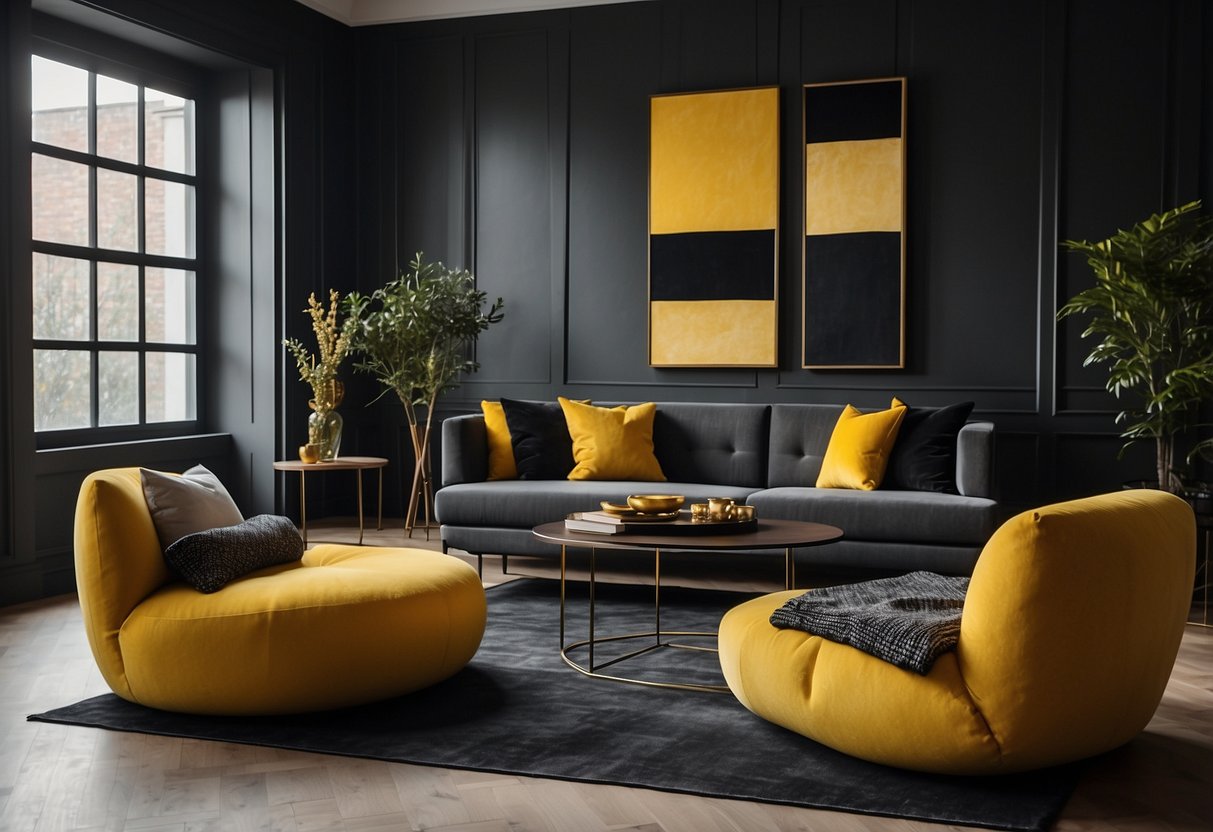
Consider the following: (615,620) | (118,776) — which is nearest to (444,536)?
(615,620)

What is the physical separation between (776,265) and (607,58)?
1.49 meters

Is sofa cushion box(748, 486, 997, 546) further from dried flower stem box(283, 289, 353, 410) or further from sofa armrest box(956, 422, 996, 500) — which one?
dried flower stem box(283, 289, 353, 410)

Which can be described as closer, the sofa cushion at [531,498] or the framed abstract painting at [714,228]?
the sofa cushion at [531,498]

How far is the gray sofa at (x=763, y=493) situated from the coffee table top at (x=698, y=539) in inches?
43.8

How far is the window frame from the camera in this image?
5.48 metres

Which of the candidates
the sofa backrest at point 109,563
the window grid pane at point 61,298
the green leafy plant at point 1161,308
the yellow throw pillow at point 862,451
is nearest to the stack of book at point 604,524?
the sofa backrest at point 109,563

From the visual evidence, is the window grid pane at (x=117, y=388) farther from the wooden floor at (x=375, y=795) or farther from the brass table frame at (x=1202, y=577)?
the brass table frame at (x=1202, y=577)

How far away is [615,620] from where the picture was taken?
4.57m

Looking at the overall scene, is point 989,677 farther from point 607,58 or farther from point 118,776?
point 607,58

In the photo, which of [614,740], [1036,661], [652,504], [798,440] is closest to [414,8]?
[798,440]

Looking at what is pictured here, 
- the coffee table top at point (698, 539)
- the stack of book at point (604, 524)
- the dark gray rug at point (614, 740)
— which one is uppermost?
the stack of book at point (604, 524)

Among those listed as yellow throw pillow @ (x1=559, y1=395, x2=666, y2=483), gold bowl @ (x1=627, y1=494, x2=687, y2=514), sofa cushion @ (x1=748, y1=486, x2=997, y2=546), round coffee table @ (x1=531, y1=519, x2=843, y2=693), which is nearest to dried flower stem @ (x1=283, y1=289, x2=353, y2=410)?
yellow throw pillow @ (x1=559, y1=395, x2=666, y2=483)

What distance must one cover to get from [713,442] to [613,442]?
49 cm

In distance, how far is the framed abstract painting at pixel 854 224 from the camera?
6.01m
